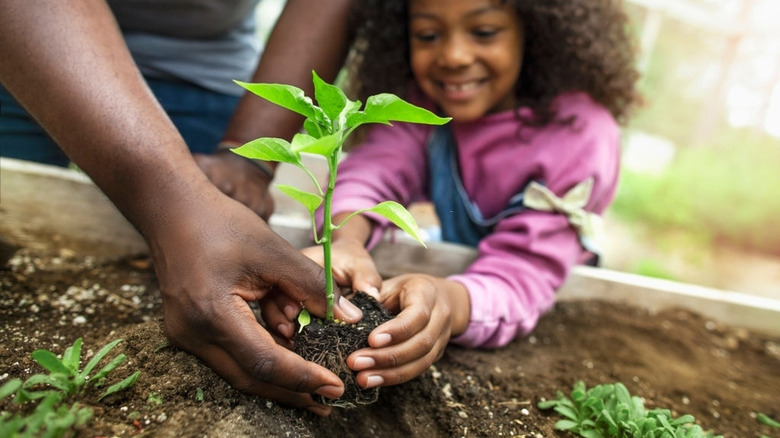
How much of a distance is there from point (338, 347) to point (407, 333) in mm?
163

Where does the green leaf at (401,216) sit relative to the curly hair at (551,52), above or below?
below

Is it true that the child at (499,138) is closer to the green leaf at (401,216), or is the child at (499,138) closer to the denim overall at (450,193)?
the denim overall at (450,193)

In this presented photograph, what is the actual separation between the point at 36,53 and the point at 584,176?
1.76 m

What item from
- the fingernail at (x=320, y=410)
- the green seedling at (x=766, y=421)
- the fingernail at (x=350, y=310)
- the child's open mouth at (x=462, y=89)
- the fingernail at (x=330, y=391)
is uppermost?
the child's open mouth at (x=462, y=89)

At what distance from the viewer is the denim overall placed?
2.39m

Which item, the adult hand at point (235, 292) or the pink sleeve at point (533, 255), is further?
the pink sleeve at point (533, 255)

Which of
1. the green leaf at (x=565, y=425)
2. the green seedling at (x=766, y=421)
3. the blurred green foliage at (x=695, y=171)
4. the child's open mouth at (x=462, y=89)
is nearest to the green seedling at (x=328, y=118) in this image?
the green leaf at (x=565, y=425)

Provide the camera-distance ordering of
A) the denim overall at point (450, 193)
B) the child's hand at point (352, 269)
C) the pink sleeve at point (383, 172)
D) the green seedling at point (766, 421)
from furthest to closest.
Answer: the denim overall at point (450, 193)
the pink sleeve at point (383, 172)
the green seedling at point (766, 421)
the child's hand at point (352, 269)

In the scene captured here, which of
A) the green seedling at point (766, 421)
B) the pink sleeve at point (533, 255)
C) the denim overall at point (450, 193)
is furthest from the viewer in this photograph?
the denim overall at point (450, 193)

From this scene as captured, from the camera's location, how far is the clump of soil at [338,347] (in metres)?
1.23

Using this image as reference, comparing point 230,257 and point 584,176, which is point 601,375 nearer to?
point 584,176

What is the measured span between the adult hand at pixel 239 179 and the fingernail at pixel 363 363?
32.0 inches

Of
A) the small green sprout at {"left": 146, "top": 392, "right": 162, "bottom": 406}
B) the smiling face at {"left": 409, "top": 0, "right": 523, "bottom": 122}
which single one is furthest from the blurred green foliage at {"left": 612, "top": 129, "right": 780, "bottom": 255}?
the small green sprout at {"left": 146, "top": 392, "right": 162, "bottom": 406}

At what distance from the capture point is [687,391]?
1.89 m
